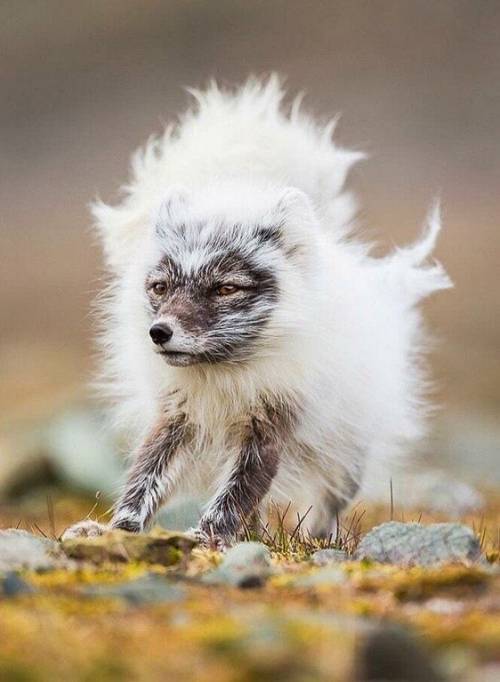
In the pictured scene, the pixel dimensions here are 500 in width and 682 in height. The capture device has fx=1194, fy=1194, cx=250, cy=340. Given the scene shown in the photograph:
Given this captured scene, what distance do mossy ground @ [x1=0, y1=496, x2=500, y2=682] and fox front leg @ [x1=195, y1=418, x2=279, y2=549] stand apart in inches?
65.5

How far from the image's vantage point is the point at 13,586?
13.7 feet

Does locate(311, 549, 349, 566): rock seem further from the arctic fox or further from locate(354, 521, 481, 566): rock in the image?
the arctic fox

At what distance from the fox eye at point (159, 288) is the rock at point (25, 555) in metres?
2.21

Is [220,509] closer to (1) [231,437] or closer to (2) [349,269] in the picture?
(1) [231,437]

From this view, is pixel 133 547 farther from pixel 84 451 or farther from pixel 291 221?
pixel 84 451

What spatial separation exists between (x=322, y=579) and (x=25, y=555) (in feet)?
4.00

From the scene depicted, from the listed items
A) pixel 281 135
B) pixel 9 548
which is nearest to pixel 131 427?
pixel 281 135

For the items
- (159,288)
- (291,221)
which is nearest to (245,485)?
(159,288)

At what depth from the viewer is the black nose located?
259 inches

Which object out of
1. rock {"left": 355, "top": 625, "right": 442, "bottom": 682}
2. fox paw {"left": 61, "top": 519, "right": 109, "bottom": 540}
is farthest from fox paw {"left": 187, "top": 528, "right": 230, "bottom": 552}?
rock {"left": 355, "top": 625, "right": 442, "bottom": 682}

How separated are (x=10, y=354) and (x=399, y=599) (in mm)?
24234

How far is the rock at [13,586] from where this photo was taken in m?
4.15

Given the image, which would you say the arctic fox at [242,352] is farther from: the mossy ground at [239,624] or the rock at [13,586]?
the rock at [13,586]

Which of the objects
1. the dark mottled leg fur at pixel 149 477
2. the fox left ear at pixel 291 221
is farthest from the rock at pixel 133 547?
the fox left ear at pixel 291 221
